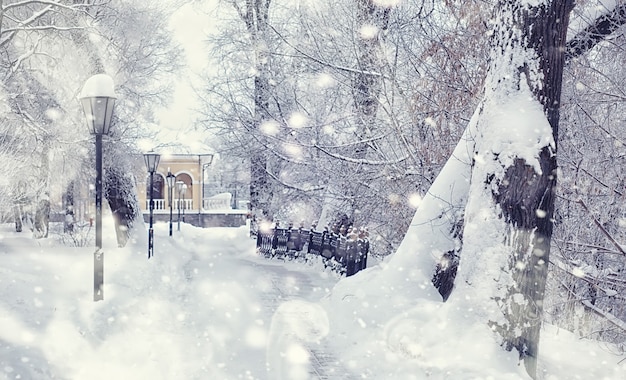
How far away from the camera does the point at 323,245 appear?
17.1 meters

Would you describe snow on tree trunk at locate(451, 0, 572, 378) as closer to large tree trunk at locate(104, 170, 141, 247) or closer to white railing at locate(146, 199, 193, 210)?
large tree trunk at locate(104, 170, 141, 247)

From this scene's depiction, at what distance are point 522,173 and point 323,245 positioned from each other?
11430 mm

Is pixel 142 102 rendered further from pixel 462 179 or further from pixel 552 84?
pixel 552 84

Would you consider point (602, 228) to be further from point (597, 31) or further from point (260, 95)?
point (260, 95)

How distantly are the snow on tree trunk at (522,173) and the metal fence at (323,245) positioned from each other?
7417 millimetres

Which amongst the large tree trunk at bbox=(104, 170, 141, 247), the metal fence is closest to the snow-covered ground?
the metal fence

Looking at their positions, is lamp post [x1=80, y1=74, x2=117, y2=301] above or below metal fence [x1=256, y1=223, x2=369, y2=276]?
above

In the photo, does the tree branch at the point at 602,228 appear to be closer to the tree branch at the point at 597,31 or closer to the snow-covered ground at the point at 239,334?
the snow-covered ground at the point at 239,334

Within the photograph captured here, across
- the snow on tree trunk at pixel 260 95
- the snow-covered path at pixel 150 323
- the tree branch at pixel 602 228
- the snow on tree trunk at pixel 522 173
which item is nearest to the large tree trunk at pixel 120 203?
the snow-covered path at pixel 150 323

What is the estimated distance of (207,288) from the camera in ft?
41.4

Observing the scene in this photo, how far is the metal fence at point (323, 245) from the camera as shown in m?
13.7

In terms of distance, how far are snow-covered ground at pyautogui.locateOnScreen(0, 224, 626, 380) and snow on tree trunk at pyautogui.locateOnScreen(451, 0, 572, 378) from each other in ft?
1.29

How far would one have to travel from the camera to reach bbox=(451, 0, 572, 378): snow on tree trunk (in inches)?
234

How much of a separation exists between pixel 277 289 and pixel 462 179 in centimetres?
594
